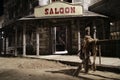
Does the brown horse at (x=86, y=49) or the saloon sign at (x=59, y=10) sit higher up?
the saloon sign at (x=59, y=10)

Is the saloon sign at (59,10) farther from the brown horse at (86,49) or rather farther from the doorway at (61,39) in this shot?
the brown horse at (86,49)

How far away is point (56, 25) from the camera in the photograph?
22.4 metres

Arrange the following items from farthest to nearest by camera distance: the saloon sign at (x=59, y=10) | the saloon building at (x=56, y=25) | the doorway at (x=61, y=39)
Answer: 1. the doorway at (x=61, y=39)
2. the saloon building at (x=56, y=25)
3. the saloon sign at (x=59, y=10)

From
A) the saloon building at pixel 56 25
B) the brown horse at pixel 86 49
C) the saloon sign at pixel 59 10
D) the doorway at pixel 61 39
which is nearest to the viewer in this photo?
the brown horse at pixel 86 49

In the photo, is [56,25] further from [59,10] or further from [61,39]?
[59,10]

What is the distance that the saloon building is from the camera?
1928cm

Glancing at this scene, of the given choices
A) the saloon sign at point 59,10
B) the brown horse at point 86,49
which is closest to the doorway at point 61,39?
the saloon sign at point 59,10

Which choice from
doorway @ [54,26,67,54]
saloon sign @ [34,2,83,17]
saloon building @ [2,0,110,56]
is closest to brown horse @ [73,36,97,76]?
saloon building @ [2,0,110,56]

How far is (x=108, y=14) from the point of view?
19.9m

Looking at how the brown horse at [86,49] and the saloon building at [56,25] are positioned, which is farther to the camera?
the saloon building at [56,25]

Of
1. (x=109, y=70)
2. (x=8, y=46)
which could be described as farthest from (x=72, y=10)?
(x=8, y=46)

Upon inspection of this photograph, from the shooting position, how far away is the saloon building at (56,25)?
1928cm

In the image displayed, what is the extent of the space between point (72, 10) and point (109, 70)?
324 inches

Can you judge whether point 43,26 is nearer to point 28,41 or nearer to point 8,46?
point 28,41
